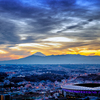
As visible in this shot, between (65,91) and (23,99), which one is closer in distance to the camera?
(23,99)

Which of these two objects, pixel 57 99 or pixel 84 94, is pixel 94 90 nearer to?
pixel 84 94

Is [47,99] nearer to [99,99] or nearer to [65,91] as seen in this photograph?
[65,91]

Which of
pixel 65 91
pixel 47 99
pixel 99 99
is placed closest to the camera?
pixel 99 99

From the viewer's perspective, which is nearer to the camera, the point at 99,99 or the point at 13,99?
the point at 99,99

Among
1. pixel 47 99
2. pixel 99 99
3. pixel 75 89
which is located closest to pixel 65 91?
pixel 75 89

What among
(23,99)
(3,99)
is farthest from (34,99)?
(3,99)

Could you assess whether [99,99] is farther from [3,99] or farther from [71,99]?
[3,99]

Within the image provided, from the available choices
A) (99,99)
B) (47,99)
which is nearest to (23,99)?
(47,99)

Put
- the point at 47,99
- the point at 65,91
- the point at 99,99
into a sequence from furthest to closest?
the point at 65,91
the point at 47,99
the point at 99,99
